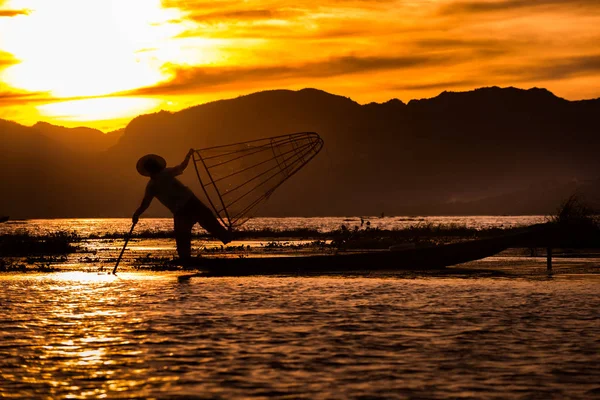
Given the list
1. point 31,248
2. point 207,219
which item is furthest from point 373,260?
point 31,248

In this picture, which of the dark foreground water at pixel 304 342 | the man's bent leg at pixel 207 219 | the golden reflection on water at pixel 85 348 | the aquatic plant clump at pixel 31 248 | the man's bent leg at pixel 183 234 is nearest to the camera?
the dark foreground water at pixel 304 342

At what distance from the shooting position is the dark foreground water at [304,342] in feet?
39.9

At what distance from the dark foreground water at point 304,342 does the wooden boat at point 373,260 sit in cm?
463

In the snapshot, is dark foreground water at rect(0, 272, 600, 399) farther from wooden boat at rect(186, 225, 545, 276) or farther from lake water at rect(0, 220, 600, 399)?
wooden boat at rect(186, 225, 545, 276)

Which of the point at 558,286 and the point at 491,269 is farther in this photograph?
the point at 491,269

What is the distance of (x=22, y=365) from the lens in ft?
45.6

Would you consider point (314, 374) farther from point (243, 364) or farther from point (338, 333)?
point (338, 333)

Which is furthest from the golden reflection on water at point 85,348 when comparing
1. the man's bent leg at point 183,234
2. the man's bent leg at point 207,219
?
the man's bent leg at point 207,219

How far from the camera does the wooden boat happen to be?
31047mm

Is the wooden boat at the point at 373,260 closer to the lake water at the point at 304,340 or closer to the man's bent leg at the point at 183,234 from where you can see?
the man's bent leg at the point at 183,234

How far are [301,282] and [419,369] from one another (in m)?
15.2

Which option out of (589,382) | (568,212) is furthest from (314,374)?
(568,212)

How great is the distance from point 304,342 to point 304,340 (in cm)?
21

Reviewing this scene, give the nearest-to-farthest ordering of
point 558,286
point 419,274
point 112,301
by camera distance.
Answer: point 112,301, point 558,286, point 419,274
